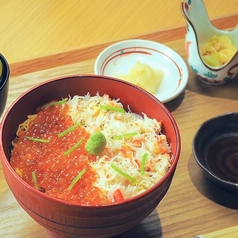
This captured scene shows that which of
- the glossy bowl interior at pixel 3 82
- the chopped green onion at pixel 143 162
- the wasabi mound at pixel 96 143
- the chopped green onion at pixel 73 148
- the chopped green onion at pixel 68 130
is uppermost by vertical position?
the glossy bowl interior at pixel 3 82

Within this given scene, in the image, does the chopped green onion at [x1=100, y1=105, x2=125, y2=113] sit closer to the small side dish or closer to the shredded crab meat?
the shredded crab meat

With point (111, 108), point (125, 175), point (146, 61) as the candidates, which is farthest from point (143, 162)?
point (146, 61)

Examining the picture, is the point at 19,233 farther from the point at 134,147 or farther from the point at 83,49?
the point at 83,49

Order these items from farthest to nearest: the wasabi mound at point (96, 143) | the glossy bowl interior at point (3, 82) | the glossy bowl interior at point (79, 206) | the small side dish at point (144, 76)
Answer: the small side dish at point (144, 76) → the glossy bowl interior at point (3, 82) → the wasabi mound at point (96, 143) → the glossy bowl interior at point (79, 206)

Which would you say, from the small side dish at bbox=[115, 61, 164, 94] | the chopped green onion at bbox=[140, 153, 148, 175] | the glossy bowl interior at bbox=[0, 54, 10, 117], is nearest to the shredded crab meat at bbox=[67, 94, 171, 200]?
the chopped green onion at bbox=[140, 153, 148, 175]

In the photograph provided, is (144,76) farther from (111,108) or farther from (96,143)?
(96,143)

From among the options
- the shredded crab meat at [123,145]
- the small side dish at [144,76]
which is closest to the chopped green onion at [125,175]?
the shredded crab meat at [123,145]

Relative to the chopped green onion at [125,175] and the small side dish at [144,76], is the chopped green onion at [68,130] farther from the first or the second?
the small side dish at [144,76]
